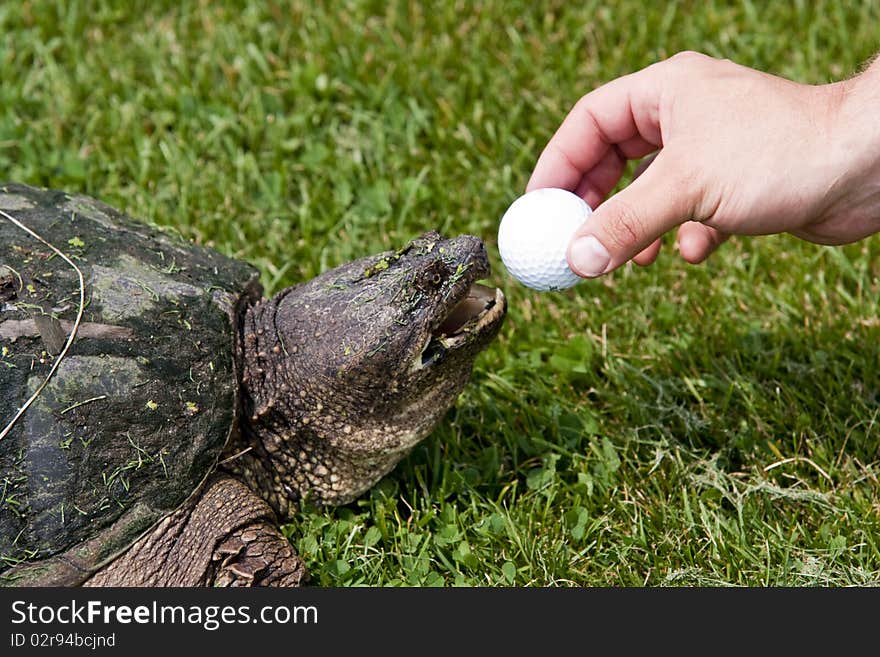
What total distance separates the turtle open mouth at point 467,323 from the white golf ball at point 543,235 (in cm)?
15

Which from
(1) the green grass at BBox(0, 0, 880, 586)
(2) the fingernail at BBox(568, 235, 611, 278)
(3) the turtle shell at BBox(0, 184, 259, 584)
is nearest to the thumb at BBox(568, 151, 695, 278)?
(2) the fingernail at BBox(568, 235, 611, 278)

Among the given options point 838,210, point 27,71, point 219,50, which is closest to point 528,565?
point 838,210

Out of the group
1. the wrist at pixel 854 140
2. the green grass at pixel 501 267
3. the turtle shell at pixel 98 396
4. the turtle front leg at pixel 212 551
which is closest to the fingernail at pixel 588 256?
the wrist at pixel 854 140

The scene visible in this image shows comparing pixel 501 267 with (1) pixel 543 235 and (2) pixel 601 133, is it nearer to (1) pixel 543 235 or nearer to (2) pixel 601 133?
(2) pixel 601 133

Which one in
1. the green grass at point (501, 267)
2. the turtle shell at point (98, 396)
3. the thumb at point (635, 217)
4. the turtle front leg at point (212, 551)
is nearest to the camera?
the thumb at point (635, 217)

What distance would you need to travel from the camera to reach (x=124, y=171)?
16.1ft

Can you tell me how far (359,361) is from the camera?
3.14 metres

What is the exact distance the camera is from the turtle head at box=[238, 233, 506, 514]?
3.14m

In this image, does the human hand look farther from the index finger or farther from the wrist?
the index finger

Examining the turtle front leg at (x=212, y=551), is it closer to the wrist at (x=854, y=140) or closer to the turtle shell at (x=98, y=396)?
the turtle shell at (x=98, y=396)

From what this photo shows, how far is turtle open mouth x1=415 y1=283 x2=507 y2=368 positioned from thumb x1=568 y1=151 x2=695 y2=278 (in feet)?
2.03

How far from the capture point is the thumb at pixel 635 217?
258 cm

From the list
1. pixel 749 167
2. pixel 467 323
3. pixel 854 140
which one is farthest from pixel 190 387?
pixel 854 140

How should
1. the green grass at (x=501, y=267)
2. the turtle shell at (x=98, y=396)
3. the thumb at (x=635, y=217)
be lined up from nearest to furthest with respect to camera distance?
the thumb at (x=635, y=217) → the turtle shell at (x=98, y=396) → the green grass at (x=501, y=267)
